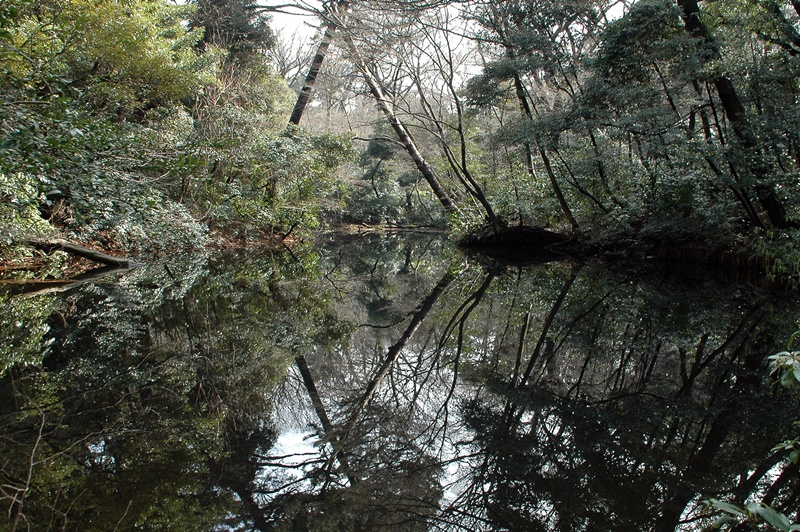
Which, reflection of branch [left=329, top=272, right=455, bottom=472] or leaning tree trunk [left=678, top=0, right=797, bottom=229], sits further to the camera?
leaning tree trunk [left=678, top=0, right=797, bottom=229]

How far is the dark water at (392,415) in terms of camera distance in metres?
2.26

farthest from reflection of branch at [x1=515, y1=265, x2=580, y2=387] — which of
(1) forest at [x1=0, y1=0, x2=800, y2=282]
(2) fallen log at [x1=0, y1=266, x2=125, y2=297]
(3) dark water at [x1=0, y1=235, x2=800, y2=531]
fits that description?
(2) fallen log at [x1=0, y1=266, x2=125, y2=297]

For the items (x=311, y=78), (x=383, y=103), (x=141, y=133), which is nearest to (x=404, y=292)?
(x=141, y=133)

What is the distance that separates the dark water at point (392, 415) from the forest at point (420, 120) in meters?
1.71

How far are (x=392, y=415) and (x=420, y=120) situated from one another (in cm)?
1016

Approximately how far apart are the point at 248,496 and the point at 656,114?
356 inches

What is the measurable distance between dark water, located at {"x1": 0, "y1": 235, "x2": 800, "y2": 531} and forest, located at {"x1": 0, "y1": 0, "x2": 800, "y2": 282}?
1.71 metres

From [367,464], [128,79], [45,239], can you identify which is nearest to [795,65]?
[367,464]

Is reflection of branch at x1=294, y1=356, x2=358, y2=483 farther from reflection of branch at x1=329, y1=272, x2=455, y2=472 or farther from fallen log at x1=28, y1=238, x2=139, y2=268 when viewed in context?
fallen log at x1=28, y1=238, x2=139, y2=268

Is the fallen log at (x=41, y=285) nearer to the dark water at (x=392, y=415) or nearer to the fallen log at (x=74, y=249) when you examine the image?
the dark water at (x=392, y=415)

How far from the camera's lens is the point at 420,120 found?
12.5 meters

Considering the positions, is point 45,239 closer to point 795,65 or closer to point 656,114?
point 656,114

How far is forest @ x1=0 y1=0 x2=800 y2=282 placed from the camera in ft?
20.8

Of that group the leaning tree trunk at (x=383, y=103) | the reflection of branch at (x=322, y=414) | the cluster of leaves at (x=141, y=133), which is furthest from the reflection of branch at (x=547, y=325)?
the leaning tree trunk at (x=383, y=103)
